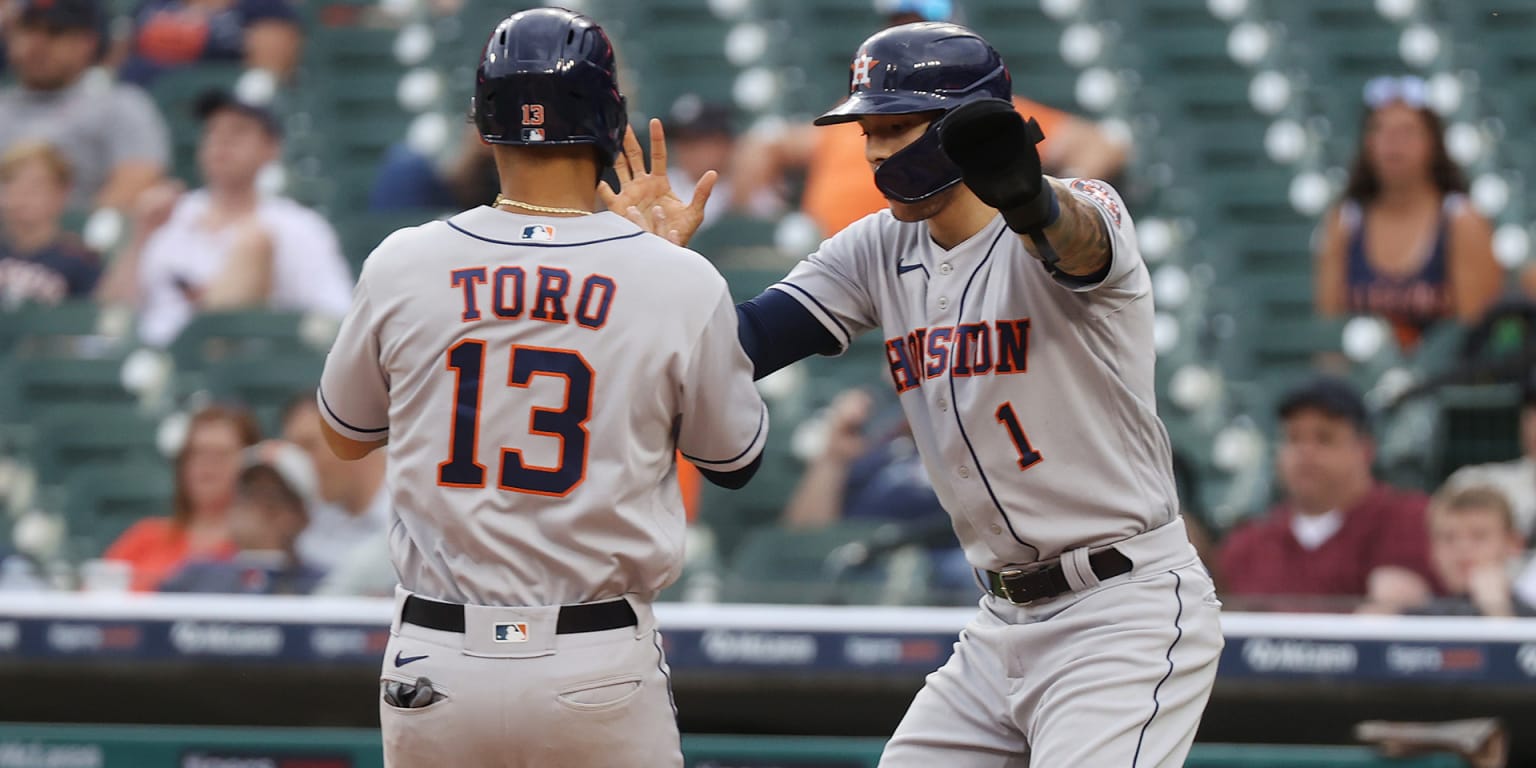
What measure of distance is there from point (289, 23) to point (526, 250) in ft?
19.9

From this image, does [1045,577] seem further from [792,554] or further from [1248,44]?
[1248,44]

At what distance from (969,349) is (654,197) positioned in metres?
0.51

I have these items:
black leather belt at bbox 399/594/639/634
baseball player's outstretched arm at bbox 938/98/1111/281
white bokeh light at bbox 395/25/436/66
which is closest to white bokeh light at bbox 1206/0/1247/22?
white bokeh light at bbox 395/25/436/66

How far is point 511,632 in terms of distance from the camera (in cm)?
263

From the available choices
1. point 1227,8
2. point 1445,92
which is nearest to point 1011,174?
point 1445,92

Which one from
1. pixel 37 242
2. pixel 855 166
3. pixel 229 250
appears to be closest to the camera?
pixel 855 166

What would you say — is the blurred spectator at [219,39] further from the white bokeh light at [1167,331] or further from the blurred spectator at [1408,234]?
the blurred spectator at [1408,234]

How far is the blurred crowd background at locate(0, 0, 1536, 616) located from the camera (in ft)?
16.6

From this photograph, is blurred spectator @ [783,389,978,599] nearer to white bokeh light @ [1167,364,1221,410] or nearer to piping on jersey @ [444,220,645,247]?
white bokeh light @ [1167,364,1221,410]

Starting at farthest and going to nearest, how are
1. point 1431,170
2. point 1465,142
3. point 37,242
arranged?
point 1465,142
point 37,242
point 1431,170

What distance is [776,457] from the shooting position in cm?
580

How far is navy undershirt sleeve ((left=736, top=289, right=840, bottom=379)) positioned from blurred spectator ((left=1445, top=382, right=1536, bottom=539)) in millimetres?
2334

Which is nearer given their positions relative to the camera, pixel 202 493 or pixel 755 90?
pixel 202 493

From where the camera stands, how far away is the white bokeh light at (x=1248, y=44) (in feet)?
26.8
